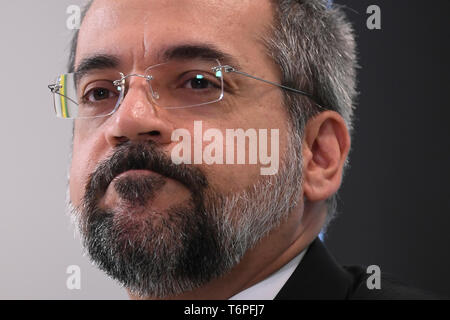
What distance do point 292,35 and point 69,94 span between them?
0.61 metres

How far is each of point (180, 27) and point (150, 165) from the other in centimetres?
33

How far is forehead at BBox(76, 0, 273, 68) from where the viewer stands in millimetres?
1186

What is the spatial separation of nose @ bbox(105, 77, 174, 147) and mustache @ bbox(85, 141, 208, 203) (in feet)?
0.06

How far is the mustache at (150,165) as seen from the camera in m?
1.10

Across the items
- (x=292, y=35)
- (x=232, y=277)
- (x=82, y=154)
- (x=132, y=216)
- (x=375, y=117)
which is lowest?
(x=232, y=277)

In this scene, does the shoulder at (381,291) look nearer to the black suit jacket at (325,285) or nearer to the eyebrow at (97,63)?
the black suit jacket at (325,285)

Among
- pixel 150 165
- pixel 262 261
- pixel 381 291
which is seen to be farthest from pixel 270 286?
pixel 150 165

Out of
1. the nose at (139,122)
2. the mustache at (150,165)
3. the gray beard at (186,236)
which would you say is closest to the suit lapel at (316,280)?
the gray beard at (186,236)

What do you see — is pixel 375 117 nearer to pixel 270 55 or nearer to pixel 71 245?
pixel 270 55

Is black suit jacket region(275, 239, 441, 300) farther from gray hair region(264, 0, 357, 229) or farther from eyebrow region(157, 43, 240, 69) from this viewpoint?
eyebrow region(157, 43, 240, 69)

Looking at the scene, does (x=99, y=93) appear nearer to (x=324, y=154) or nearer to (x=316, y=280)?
(x=324, y=154)

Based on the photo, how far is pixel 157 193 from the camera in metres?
1.09

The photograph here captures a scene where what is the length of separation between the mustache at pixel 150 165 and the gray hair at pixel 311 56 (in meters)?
0.31

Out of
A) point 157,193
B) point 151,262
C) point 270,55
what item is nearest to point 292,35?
point 270,55
